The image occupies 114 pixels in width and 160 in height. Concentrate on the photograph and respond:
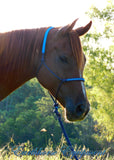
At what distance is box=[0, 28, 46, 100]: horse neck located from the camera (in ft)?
8.27

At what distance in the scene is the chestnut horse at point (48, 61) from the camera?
2475 mm

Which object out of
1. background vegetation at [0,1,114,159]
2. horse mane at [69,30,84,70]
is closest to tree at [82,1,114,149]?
background vegetation at [0,1,114,159]

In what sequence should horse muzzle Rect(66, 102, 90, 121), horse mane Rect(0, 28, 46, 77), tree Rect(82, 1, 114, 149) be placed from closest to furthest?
horse muzzle Rect(66, 102, 90, 121)
horse mane Rect(0, 28, 46, 77)
tree Rect(82, 1, 114, 149)

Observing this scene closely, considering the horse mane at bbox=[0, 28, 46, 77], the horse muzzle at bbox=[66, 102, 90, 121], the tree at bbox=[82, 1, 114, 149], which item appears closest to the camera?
the horse muzzle at bbox=[66, 102, 90, 121]

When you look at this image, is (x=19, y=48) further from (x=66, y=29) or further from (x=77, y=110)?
(x=77, y=110)

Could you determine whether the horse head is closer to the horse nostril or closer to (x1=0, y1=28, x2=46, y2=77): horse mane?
the horse nostril

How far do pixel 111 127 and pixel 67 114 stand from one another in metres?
15.4

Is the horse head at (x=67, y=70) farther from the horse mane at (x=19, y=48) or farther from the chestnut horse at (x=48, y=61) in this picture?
the horse mane at (x=19, y=48)

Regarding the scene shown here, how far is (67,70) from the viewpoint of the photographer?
250 cm

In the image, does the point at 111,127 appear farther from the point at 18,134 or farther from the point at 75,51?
the point at 18,134

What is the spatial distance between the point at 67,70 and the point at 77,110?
16.3 inches

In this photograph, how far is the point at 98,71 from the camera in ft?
50.7

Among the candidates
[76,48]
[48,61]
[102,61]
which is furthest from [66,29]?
[102,61]

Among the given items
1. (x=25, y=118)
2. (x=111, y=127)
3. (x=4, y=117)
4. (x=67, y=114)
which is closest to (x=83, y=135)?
A: (x=25, y=118)
